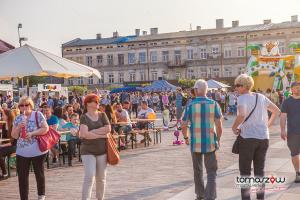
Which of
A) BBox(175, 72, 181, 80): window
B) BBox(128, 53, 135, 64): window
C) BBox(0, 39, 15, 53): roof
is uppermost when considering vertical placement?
BBox(128, 53, 135, 64): window

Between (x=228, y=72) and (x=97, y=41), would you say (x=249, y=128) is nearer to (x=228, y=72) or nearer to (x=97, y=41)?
(x=228, y=72)

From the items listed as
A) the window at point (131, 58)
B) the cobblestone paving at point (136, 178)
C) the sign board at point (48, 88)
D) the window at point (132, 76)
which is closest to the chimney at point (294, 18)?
the window at point (131, 58)

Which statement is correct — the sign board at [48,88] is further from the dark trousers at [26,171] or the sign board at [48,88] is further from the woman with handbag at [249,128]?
the woman with handbag at [249,128]

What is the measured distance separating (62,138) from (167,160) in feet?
8.67

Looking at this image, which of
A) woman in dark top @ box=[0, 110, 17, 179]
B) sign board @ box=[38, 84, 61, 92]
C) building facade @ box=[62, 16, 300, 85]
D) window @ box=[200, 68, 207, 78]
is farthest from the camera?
window @ box=[200, 68, 207, 78]

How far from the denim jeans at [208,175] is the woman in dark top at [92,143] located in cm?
132

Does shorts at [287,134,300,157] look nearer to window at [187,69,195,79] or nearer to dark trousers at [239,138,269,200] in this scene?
dark trousers at [239,138,269,200]

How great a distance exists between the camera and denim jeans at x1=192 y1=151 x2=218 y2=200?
6668 millimetres

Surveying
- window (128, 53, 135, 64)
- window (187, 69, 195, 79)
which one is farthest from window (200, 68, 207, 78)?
window (128, 53, 135, 64)

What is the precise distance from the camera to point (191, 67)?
239 feet

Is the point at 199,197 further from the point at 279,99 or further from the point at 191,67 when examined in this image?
the point at 191,67

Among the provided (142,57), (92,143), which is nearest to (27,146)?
(92,143)

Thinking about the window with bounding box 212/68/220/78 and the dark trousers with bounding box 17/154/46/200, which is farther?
the window with bounding box 212/68/220/78

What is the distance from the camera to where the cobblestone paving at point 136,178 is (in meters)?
7.94
